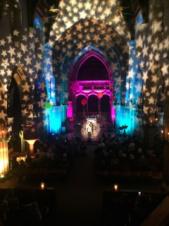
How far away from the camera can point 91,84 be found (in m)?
25.0

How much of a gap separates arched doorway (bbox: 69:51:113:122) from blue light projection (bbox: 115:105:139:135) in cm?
170

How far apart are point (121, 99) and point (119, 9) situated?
670 cm

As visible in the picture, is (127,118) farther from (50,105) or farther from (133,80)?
(50,105)

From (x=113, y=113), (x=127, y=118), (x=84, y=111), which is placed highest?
(x=84, y=111)

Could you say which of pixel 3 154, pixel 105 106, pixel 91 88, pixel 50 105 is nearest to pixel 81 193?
pixel 3 154

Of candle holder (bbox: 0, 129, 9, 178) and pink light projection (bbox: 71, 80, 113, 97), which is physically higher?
pink light projection (bbox: 71, 80, 113, 97)

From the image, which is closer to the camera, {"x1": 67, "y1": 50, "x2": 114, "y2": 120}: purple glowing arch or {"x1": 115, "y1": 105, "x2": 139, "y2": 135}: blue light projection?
{"x1": 115, "y1": 105, "x2": 139, "y2": 135}: blue light projection

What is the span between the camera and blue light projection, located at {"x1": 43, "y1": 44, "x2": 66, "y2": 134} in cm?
2092

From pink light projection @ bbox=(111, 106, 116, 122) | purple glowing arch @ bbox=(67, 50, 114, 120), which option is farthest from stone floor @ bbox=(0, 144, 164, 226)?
purple glowing arch @ bbox=(67, 50, 114, 120)

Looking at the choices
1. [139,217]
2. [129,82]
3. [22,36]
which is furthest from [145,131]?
[139,217]

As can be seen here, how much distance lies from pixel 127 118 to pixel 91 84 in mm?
4647

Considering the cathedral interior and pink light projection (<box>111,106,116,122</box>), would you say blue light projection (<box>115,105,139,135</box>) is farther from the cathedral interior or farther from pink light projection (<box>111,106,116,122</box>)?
pink light projection (<box>111,106,116,122</box>)

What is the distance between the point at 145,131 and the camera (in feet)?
55.4

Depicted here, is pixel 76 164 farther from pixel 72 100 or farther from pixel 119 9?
pixel 119 9
